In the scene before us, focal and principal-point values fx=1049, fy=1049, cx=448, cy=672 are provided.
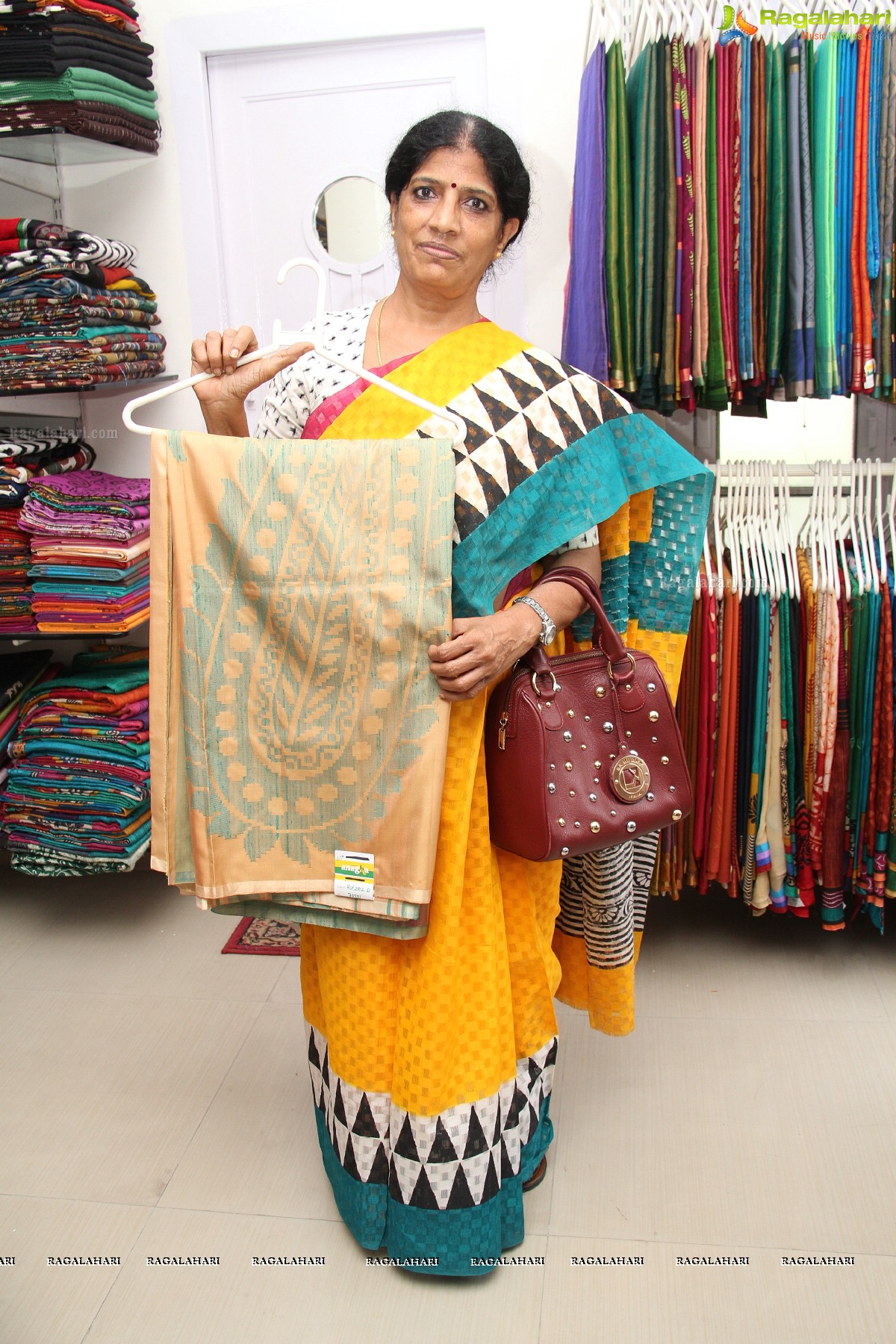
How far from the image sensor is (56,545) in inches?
97.0

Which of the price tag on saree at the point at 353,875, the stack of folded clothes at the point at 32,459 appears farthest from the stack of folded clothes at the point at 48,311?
the price tag on saree at the point at 353,875

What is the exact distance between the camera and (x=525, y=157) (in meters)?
2.50

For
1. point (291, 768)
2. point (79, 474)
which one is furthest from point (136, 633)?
point (291, 768)

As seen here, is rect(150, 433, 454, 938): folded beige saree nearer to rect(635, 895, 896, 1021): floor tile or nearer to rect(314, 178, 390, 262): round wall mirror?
rect(635, 895, 896, 1021): floor tile

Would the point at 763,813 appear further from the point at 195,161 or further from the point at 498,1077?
the point at 195,161

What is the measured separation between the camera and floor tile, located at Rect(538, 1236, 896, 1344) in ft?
4.85

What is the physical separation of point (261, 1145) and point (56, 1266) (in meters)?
0.39

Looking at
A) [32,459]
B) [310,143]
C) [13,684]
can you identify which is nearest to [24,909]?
[13,684]

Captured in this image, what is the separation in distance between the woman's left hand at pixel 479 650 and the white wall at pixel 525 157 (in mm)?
1392

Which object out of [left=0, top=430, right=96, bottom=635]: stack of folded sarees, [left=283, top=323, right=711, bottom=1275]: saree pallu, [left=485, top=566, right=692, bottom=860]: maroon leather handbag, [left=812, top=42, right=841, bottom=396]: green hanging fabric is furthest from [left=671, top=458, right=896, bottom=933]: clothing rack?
[left=0, top=430, right=96, bottom=635]: stack of folded sarees

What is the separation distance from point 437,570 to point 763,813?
1.28m

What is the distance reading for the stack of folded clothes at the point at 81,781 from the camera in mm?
2547

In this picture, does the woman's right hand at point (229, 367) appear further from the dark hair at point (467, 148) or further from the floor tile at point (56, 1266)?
the floor tile at point (56, 1266)

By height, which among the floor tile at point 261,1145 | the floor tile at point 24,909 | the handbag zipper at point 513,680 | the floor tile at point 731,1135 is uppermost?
the handbag zipper at point 513,680
